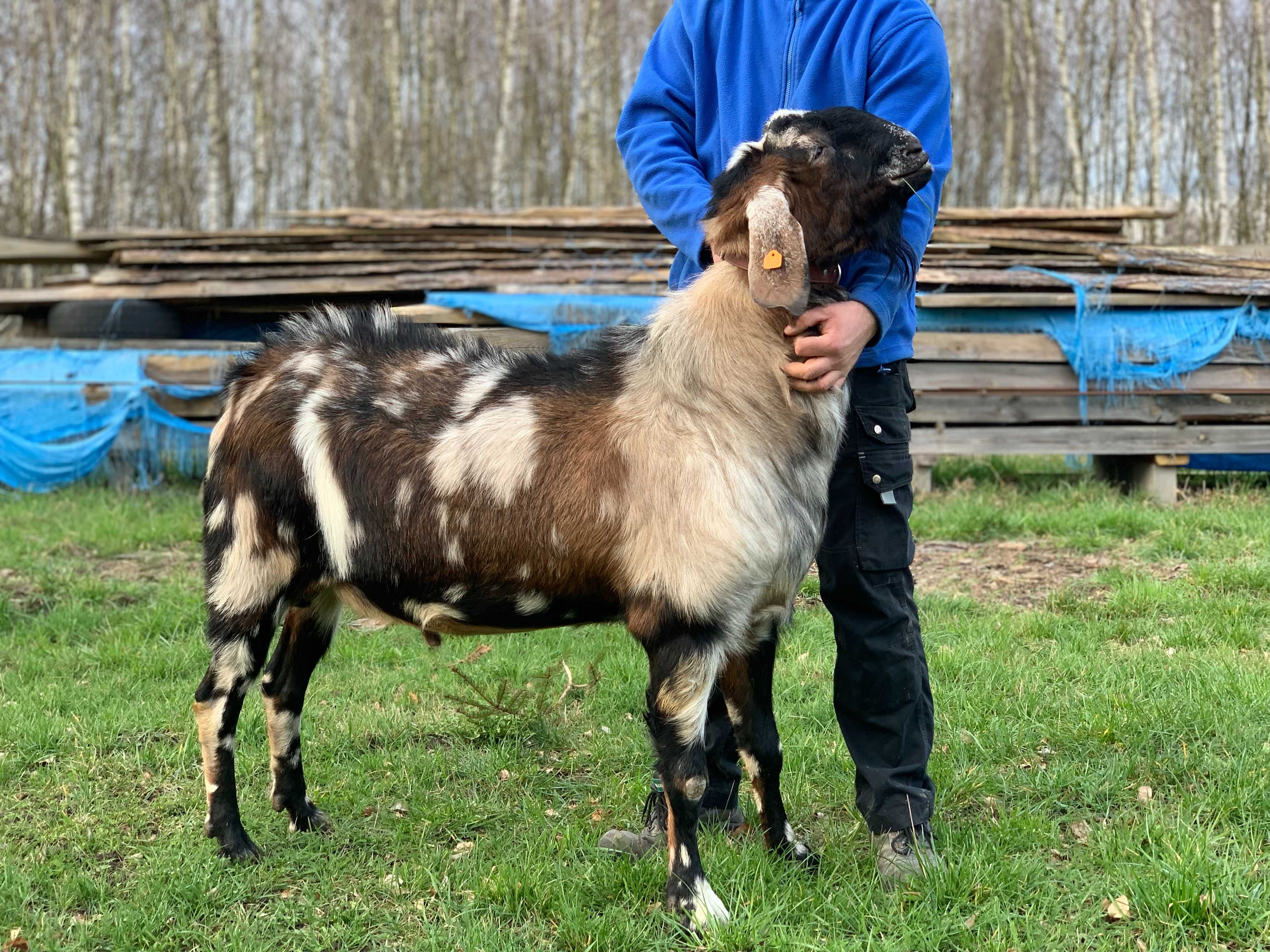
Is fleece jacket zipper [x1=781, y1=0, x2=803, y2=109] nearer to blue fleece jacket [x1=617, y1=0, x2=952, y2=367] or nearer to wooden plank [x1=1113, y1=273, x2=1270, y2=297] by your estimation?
blue fleece jacket [x1=617, y1=0, x2=952, y2=367]

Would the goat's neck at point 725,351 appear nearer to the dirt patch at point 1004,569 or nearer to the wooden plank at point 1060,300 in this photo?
the dirt patch at point 1004,569

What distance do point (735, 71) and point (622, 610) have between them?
5.61 feet

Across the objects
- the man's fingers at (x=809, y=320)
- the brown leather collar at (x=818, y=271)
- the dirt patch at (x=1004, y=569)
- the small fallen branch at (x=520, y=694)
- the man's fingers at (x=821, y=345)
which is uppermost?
the brown leather collar at (x=818, y=271)

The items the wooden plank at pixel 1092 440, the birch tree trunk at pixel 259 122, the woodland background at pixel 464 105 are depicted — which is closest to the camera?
the wooden plank at pixel 1092 440

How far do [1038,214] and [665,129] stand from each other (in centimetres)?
991

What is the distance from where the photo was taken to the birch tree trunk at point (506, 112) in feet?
65.9

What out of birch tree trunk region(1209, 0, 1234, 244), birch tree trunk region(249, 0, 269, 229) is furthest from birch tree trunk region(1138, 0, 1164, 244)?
birch tree trunk region(249, 0, 269, 229)

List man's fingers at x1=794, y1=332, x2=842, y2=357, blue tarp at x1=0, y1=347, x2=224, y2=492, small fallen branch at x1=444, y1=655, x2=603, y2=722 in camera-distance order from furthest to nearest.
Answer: blue tarp at x1=0, y1=347, x2=224, y2=492 < small fallen branch at x1=444, y1=655, x2=603, y2=722 < man's fingers at x1=794, y1=332, x2=842, y2=357

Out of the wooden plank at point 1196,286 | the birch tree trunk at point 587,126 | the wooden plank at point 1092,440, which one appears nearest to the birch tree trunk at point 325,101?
the birch tree trunk at point 587,126

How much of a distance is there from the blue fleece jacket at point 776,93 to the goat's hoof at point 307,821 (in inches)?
87.5

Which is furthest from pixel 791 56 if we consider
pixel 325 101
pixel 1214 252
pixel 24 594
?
pixel 325 101

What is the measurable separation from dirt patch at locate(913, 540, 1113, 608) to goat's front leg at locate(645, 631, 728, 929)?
12.0 feet

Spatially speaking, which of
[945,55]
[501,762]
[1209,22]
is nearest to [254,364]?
[501,762]

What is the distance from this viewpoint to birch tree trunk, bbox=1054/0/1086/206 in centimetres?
2069
